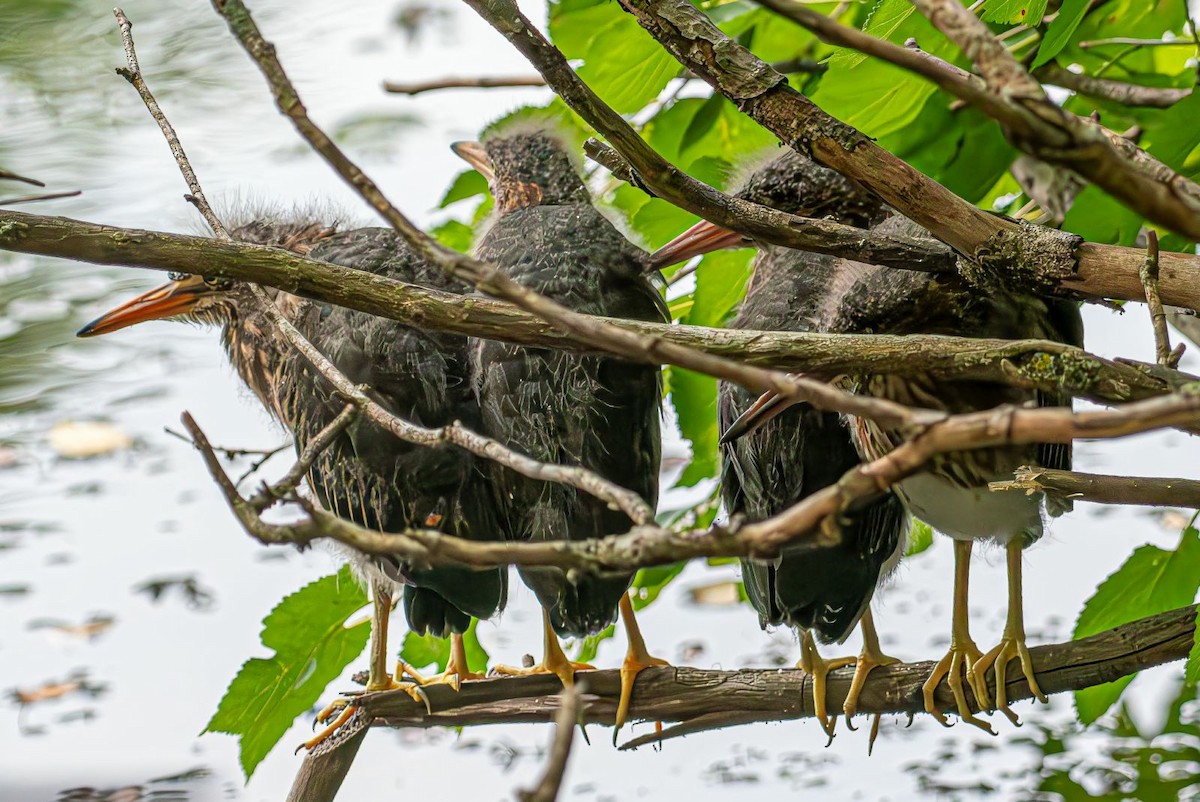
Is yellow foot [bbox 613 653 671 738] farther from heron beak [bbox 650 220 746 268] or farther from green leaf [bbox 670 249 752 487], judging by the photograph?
heron beak [bbox 650 220 746 268]

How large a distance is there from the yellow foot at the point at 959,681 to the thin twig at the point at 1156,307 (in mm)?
638

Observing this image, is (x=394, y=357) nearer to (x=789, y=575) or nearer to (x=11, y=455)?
(x=789, y=575)

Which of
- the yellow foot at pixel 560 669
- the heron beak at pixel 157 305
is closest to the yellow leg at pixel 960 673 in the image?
the yellow foot at pixel 560 669

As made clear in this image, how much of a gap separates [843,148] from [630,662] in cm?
80

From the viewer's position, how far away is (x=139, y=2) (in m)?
2.14

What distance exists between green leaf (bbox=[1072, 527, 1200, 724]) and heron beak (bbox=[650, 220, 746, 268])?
537mm

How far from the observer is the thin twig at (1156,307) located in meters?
0.77

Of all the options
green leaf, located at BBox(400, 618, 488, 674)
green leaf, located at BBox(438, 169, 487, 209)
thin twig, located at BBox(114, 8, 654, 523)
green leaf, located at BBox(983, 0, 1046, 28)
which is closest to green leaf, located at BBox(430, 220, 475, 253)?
green leaf, located at BBox(438, 169, 487, 209)

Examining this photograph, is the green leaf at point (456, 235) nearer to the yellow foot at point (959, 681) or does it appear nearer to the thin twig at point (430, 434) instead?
the thin twig at point (430, 434)

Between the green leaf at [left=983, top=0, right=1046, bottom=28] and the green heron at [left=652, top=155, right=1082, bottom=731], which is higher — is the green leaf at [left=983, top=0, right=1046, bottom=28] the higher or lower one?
the higher one

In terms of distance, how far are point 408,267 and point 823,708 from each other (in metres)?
0.71

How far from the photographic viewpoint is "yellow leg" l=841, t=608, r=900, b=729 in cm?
136

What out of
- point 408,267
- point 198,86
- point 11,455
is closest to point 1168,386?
point 408,267

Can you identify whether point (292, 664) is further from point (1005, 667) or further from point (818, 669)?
point (1005, 667)
